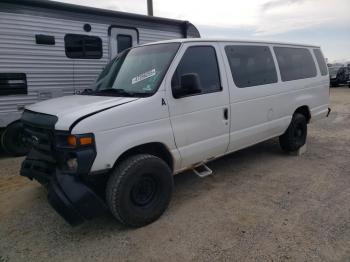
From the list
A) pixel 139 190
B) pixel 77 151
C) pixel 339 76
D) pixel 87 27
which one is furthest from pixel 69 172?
pixel 339 76

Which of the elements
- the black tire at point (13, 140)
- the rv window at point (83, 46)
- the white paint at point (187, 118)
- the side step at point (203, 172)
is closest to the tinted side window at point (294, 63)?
the white paint at point (187, 118)

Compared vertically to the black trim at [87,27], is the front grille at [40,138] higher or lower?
lower

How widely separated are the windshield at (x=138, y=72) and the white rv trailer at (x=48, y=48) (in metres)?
2.26

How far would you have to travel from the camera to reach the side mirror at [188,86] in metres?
3.58

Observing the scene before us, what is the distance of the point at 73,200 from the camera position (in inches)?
120

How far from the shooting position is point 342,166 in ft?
17.5

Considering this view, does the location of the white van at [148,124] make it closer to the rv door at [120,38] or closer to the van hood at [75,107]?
the van hood at [75,107]

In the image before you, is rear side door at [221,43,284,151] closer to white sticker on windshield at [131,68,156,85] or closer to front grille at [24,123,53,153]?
white sticker on windshield at [131,68,156,85]

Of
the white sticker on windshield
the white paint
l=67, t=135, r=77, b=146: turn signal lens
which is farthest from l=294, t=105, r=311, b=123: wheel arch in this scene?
l=67, t=135, r=77, b=146: turn signal lens

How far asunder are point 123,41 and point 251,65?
3495mm

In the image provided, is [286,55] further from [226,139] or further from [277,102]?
[226,139]

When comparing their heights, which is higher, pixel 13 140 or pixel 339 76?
pixel 339 76

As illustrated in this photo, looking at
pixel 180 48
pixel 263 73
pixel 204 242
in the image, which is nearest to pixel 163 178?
pixel 204 242

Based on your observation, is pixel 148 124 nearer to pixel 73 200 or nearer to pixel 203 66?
pixel 73 200
